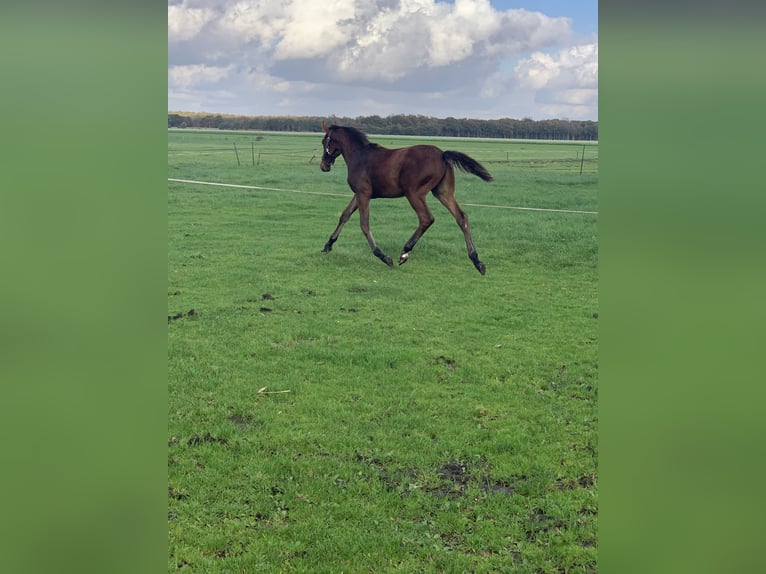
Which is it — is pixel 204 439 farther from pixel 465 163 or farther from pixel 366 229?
pixel 465 163

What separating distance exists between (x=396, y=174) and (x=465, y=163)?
1059mm

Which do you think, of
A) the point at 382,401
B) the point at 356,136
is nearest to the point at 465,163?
the point at 356,136

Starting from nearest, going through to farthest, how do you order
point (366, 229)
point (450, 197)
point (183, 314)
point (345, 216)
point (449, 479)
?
point (449, 479), point (183, 314), point (450, 197), point (366, 229), point (345, 216)

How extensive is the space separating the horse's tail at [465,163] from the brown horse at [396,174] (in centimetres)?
2

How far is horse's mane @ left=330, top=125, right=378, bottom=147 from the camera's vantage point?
9.58 meters

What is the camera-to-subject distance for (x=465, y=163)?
29.4ft

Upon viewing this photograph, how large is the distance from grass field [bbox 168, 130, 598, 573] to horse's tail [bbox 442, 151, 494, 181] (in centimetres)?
153

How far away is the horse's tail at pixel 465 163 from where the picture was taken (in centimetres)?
881

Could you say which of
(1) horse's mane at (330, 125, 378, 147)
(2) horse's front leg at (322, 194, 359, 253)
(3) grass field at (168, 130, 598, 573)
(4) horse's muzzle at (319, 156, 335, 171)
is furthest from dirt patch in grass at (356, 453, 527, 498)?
(1) horse's mane at (330, 125, 378, 147)
